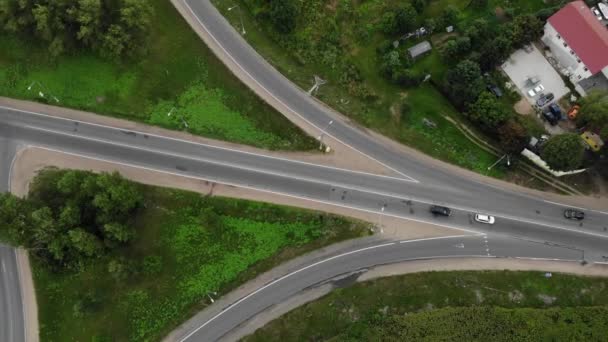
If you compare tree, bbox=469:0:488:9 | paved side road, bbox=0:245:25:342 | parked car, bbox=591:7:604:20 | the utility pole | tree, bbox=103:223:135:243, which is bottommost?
paved side road, bbox=0:245:25:342

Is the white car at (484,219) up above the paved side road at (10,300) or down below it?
above

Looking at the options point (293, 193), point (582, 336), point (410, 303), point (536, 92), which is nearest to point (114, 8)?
point (293, 193)

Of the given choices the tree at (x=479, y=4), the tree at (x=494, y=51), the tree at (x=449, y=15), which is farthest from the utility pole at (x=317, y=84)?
the tree at (x=479, y=4)

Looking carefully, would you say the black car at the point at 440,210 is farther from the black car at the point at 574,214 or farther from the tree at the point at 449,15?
the tree at the point at 449,15

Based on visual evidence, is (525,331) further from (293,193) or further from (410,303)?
(293,193)

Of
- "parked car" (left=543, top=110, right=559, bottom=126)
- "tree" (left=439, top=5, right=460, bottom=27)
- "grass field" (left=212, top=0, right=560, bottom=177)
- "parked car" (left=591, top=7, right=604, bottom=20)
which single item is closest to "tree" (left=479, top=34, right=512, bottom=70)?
"grass field" (left=212, top=0, right=560, bottom=177)

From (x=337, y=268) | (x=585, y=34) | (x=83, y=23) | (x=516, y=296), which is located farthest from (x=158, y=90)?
(x=585, y=34)

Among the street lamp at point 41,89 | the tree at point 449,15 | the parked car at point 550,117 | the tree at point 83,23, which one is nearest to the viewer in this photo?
the tree at point 83,23

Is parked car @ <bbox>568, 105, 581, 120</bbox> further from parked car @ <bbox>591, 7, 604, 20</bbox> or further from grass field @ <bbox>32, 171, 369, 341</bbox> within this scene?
grass field @ <bbox>32, 171, 369, 341</bbox>
